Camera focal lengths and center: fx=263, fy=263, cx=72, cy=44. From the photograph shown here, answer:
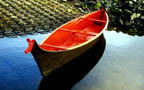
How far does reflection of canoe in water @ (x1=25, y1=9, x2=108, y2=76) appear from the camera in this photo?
7816mm

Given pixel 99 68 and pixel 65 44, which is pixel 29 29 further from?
pixel 99 68

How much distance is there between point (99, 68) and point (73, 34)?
2.02m

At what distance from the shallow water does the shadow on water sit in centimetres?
21

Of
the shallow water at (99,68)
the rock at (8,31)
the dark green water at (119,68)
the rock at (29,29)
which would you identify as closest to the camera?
the shallow water at (99,68)

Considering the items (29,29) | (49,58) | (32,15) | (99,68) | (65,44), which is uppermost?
(49,58)

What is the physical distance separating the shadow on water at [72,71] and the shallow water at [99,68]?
207 millimetres

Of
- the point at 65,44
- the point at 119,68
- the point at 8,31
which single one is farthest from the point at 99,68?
the point at 8,31

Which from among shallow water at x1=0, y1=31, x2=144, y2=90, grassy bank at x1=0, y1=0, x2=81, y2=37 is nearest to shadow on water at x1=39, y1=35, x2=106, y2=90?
shallow water at x1=0, y1=31, x2=144, y2=90

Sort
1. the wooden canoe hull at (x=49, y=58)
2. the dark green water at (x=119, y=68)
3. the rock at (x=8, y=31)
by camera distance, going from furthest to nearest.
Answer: the rock at (x=8, y=31)
the dark green water at (x=119, y=68)
the wooden canoe hull at (x=49, y=58)

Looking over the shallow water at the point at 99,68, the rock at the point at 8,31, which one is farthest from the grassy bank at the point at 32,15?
the shallow water at the point at 99,68

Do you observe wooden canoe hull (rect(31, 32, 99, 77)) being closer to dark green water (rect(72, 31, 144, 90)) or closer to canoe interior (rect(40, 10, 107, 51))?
canoe interior (rect(40, 10, 107, 51))

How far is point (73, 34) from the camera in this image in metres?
10.6

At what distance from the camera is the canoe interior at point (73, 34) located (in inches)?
362

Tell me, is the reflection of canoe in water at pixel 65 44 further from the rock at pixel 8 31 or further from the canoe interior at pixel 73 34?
the rock at pixel 8 31
